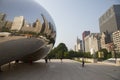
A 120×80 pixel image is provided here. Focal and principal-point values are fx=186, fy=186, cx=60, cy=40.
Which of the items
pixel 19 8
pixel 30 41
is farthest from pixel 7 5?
pixel 30 41

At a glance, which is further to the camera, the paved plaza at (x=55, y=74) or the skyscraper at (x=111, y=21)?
the skyscraper at (x=111, y=21)

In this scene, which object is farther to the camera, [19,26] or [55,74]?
[55,74]

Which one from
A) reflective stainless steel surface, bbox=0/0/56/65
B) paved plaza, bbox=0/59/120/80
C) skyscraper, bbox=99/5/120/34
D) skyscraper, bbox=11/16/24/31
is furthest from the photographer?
skyscraper, bbox=99/5/120/34

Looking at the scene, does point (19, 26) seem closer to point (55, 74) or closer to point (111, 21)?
point (55, 74)

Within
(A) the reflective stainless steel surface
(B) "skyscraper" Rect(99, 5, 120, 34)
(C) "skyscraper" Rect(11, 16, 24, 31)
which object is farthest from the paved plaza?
(B) "skyscraper" Rect(99, 5, 120, 34)

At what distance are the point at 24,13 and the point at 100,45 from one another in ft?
411

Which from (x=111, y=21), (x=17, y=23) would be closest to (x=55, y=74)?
(x=17, y=23)

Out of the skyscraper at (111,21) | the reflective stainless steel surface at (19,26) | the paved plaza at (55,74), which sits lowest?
the paved plaza at (55,74)

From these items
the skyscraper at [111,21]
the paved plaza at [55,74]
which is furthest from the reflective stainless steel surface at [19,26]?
the skyscraper at [111,21]

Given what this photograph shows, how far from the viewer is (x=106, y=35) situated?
427 ft

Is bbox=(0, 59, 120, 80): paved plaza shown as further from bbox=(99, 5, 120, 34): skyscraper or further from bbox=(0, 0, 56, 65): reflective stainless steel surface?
bbox=(99, 5, 120, 34): skyscraper

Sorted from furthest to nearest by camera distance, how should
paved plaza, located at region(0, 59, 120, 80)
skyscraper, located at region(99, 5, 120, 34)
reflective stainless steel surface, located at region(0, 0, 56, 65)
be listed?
skyscraper, located at region(99, 5, 120, 34), paved plaza, located at region(0, 59, 120, 80), reflective stainless steel surface, located at region(0, 0, 56, 65)

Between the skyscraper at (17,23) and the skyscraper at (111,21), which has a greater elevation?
the skyscraper at (111,21)

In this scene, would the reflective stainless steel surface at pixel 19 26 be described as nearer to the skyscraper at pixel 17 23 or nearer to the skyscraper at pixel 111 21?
the skyscraper at pixel 17 23
